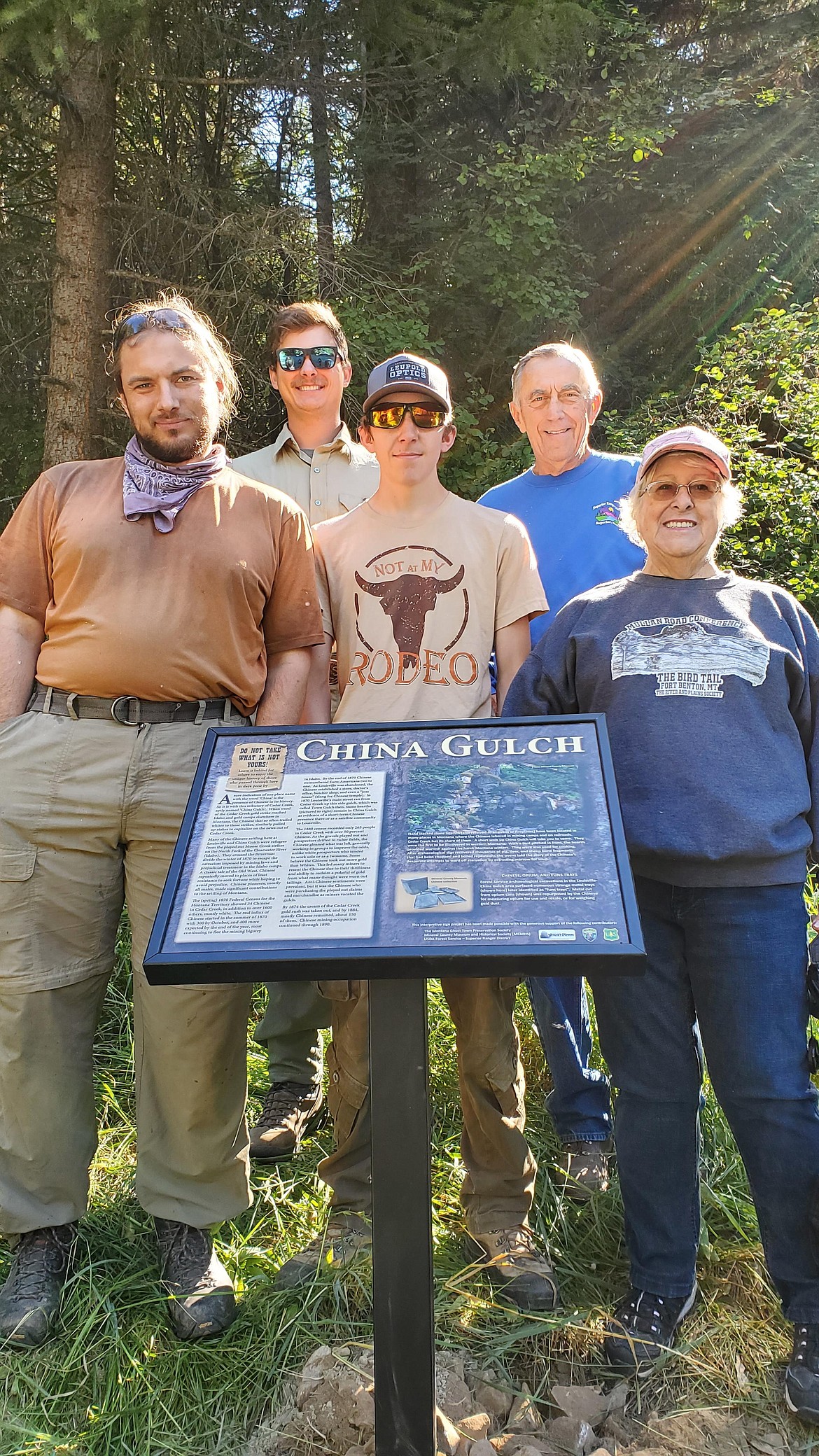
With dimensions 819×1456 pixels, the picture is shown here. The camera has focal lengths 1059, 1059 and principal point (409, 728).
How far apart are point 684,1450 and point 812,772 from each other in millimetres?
1585

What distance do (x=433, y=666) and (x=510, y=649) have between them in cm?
24

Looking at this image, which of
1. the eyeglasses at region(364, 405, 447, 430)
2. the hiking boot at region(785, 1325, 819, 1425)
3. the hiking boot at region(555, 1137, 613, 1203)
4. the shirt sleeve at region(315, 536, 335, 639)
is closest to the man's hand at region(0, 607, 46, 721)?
the shirt sleeve at region(315, 536, 335, 639)

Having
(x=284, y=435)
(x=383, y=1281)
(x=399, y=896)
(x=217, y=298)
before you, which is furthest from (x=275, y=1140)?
(x=217, y=298)

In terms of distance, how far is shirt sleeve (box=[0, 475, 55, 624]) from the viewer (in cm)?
293

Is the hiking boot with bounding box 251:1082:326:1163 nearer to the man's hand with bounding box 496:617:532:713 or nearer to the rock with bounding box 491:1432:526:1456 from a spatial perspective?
the rock with bounding box 491:1432:526:1456

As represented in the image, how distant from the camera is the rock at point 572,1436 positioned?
237 cm

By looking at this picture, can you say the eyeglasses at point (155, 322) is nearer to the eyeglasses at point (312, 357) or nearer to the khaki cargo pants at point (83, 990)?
the eyeglasses at point (312, 357)

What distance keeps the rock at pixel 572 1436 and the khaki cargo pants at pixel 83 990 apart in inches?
39.1

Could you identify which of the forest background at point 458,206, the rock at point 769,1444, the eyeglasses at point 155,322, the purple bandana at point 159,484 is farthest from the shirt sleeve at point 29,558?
the forest background at point 458,206

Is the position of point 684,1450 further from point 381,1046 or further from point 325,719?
point 325,719

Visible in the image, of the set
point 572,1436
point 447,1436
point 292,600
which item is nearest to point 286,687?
point 292,600

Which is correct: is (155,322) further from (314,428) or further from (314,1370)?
(314,1370)

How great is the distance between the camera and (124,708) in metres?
2.85

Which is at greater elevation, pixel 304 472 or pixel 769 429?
pixel 769 429
